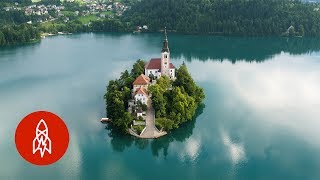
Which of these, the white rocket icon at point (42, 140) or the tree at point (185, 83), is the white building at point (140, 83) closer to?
the tree at point (185, 83)

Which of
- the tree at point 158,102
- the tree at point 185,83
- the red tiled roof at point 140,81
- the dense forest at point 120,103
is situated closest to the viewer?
the dense forest at point 120,103

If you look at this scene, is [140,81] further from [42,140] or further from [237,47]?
[237,47]

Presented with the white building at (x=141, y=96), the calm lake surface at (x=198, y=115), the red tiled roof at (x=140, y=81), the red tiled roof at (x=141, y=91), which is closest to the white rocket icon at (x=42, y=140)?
the calm lake surface at (x=198, y=115)

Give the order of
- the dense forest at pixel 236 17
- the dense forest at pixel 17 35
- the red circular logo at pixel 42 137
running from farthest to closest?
the dense forest at pixel 236 17, the dense forest at pixel 17 35, the red circular logo at pixel 42 137

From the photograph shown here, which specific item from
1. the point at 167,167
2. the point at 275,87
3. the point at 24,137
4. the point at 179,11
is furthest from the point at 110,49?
the point at 24,137

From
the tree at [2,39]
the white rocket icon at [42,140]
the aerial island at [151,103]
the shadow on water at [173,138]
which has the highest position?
the white rocket icon at [42,140]

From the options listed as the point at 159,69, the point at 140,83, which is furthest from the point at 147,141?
the point at 159,69

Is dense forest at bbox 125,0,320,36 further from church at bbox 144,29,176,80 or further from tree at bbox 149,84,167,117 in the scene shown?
tree at bbox 149,84,167,117
